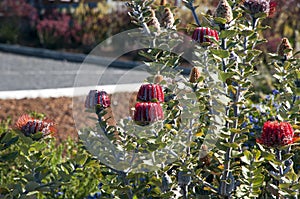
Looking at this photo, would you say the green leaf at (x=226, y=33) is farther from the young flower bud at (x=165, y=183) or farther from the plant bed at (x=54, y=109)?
the plant bed at (x=54, y=109)

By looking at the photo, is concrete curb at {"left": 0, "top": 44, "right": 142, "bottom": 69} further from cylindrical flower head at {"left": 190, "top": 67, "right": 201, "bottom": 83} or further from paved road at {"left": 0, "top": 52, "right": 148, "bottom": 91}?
cylindrical flower head at {"left": 190, "top": 67, "right": 201, "bottom": 83}

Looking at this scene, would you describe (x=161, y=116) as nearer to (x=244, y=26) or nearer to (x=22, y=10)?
(x=244, y=26)

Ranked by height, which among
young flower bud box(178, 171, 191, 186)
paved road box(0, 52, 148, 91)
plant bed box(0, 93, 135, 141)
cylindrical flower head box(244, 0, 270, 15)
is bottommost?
paved road box(0, 52, 148, 91)

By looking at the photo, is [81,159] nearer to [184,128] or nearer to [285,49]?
[184,128]

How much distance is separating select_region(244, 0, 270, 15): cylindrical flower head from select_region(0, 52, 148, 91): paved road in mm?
4949

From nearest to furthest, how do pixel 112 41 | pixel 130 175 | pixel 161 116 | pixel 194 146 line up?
pixel 161 116 → pixel 130 175 → pixel 194 146 → pixel 112 41

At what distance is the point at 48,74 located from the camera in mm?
9125

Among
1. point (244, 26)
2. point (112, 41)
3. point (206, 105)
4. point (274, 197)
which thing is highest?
point (244, 26)

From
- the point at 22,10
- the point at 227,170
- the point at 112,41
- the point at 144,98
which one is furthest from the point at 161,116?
the point at 22,10

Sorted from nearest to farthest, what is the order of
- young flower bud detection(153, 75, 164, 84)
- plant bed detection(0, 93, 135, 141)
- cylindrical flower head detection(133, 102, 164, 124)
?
cylindrical flower head detection(133, 102, 164, 124), young flower bud detection(153, 75, 164, 84), plant bed detection(0, 93, 135, 141)

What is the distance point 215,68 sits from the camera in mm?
2158

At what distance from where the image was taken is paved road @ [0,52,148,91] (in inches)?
314

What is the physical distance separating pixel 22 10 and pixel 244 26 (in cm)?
1136

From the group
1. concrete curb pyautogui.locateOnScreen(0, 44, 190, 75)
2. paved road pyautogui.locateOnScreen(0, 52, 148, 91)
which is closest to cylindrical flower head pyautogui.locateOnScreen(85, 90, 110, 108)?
paved road pyautogui.locateOnScreen(0, 52, 148, 91)
